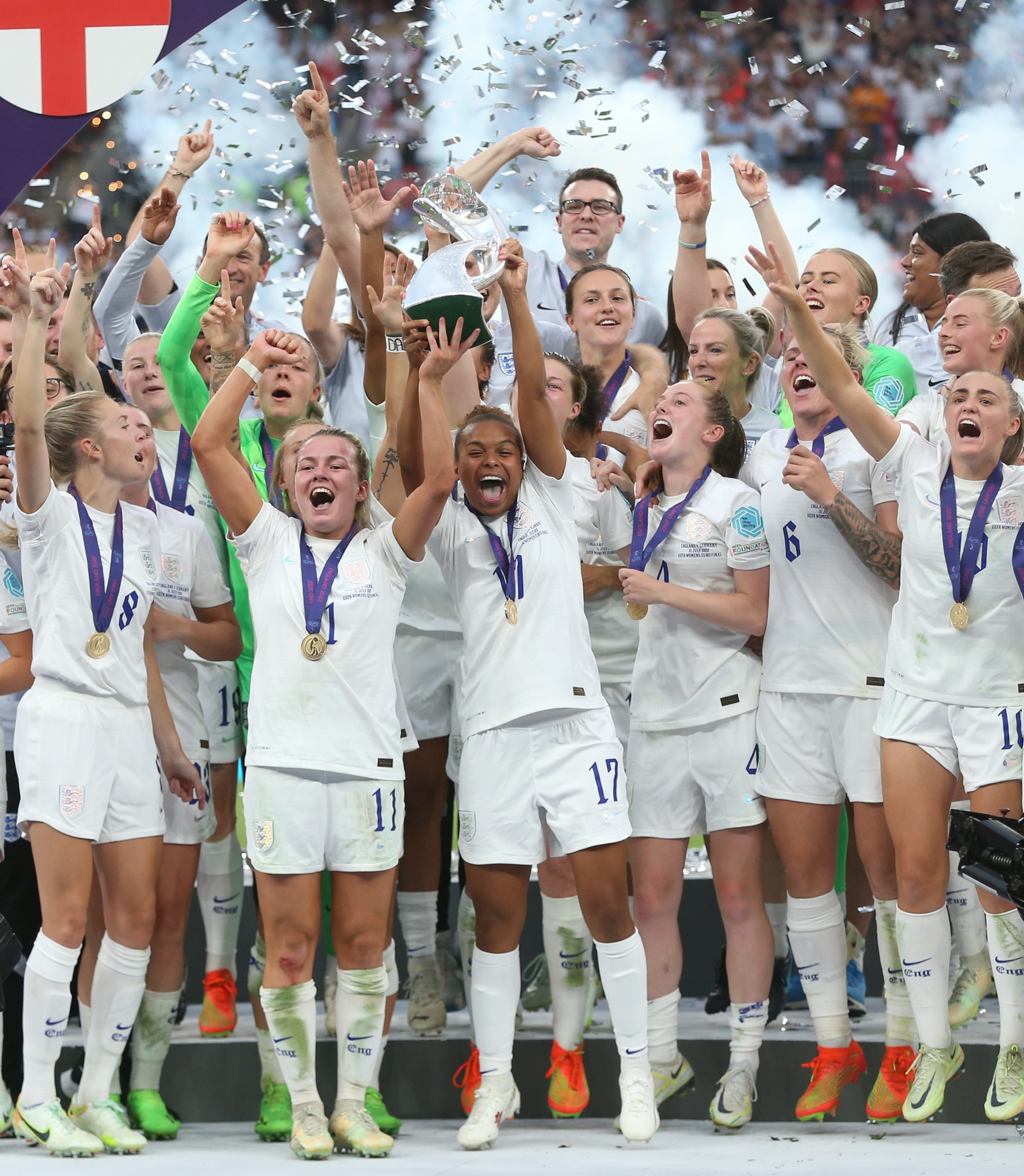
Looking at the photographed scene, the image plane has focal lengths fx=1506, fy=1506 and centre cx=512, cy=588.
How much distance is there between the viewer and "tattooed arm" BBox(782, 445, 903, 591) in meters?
3.76

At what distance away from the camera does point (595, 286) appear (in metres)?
4.63

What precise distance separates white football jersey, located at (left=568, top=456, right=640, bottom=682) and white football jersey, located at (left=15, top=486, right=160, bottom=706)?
1.22m

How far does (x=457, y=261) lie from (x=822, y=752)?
155 centimetres

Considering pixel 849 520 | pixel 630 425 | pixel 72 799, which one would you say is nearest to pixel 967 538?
pixel 849 520

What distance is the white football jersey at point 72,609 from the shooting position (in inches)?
145

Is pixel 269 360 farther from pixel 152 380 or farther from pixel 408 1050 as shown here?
pixel 408 1050

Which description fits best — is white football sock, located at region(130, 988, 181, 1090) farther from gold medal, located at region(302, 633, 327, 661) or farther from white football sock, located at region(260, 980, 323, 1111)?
gold medal, located at region(302, 633, 327, 661)

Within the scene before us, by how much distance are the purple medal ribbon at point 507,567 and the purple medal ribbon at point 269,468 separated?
66 centimetres

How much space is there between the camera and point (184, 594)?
4098 mm

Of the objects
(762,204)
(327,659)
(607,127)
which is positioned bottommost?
(327,659)

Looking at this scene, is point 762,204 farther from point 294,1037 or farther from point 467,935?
point 294,1037

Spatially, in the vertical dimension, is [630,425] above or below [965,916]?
above

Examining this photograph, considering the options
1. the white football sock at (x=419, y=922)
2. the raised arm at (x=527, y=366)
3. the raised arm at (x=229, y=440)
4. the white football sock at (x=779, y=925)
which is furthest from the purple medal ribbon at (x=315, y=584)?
the white football sock at (x=779, y=925)

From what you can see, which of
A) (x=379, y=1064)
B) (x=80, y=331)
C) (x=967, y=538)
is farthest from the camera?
(x=80, y=331)
